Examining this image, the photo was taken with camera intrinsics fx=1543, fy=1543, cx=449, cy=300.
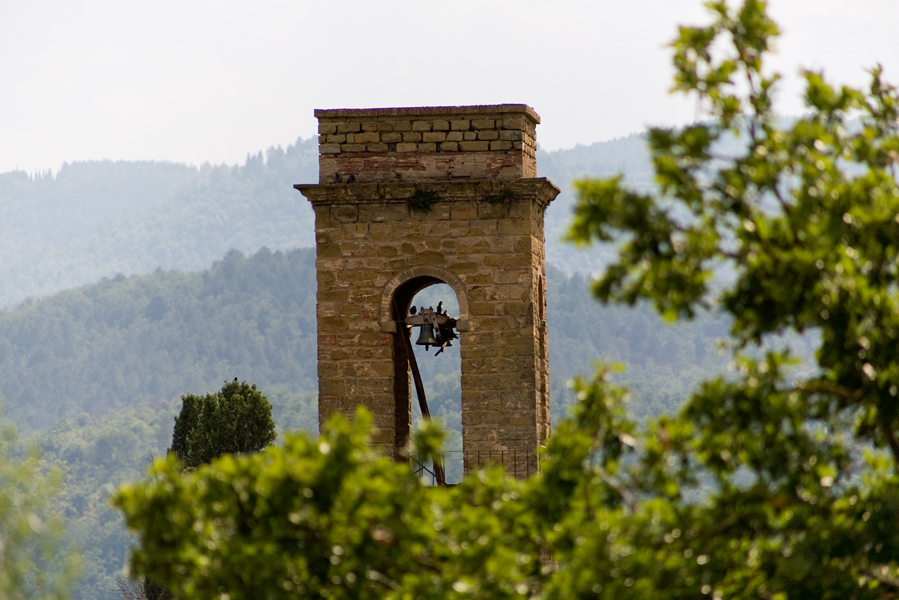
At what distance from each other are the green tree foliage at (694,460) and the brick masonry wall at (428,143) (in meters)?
6.07

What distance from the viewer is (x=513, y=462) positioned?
1406 centimetres

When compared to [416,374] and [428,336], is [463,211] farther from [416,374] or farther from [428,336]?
[416,374]

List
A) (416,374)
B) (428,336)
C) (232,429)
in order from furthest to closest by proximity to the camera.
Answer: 1. (232,429)
2. (416,374)
3. (428,336)

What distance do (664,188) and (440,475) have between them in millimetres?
8365

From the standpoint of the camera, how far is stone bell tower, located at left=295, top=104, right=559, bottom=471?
46.5 feet

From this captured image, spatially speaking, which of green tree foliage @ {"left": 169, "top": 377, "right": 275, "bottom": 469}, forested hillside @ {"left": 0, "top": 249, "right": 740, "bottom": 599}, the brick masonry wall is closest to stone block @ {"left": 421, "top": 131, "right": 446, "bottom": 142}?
the brick masonry wall

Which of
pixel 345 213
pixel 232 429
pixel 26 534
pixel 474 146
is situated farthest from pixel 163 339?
pixel 26 534

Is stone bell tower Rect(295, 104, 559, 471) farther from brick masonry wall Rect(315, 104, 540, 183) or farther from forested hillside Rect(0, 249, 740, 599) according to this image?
forested hillside Rect(0, 249, 740, 599)

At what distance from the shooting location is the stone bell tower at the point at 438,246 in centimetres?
1419

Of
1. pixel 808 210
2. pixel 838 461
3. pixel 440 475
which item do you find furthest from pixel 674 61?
pixel 440 475

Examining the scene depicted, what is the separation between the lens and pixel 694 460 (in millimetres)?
7895

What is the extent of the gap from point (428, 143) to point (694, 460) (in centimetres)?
689

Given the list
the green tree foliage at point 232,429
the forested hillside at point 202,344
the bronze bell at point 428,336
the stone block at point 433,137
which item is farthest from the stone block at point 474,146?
the forested hillside at point 202,344

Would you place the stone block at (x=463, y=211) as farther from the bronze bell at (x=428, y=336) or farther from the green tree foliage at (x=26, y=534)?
the green tree foliage at (x=26, y=534)
